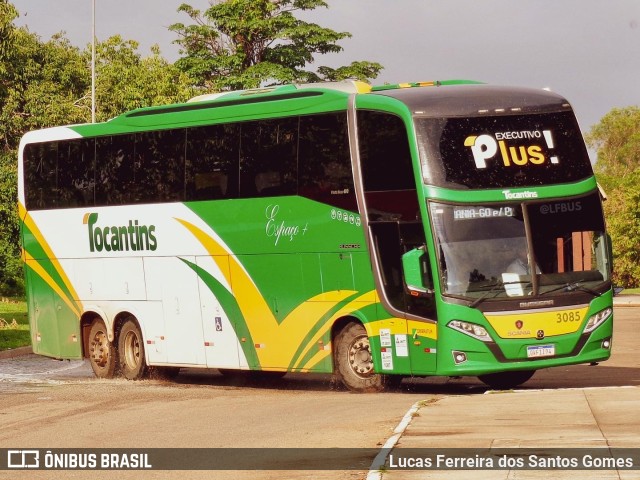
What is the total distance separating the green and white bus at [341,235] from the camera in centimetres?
1939

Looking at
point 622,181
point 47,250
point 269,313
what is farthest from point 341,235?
point 622,181

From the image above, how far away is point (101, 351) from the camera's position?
87.3ft

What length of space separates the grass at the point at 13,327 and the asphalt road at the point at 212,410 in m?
6.01

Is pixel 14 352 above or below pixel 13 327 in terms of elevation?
below

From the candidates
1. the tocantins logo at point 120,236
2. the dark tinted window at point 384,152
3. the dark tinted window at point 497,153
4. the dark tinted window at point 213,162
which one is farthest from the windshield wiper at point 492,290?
the tocantins logo at point 120,236

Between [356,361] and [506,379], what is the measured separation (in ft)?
7.64

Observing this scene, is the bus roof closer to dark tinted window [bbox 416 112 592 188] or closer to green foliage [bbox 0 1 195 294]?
dark tinted window [bbox 416 112 592 188]

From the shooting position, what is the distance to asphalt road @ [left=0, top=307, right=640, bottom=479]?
14789 millimetres

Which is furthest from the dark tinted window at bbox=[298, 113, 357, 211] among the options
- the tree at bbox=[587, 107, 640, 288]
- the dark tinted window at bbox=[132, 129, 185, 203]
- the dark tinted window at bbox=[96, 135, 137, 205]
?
the tree at bbox=[587, 107, 640, 288]

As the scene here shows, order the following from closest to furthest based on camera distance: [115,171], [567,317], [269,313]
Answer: [567,317] < [269,313] < [115,171]

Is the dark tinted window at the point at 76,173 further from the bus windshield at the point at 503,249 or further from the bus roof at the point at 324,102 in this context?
the bus windshield at the point at 503,249

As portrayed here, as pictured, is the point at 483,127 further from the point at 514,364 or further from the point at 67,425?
the point at 67,425

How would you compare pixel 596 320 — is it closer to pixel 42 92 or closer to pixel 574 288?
pixel 574 288

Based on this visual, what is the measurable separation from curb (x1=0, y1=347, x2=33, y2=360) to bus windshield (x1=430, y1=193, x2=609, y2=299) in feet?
50.8
